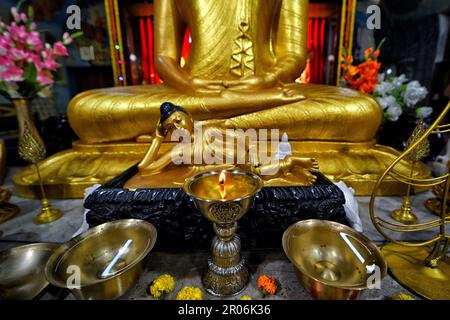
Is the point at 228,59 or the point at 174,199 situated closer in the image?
the point at 174,199

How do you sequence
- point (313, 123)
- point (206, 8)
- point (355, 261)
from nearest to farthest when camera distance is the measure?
point (355, 261) < point (313, 123) < point (206, 8)

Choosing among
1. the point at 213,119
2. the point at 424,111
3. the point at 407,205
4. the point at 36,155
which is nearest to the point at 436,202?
the point at 407,205

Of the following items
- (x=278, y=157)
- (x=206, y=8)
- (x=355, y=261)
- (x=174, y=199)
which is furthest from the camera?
(x=206, y=8)

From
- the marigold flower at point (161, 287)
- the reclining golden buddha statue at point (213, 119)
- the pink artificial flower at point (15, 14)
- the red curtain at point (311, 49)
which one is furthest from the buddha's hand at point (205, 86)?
the red curtain at point (311, 49)

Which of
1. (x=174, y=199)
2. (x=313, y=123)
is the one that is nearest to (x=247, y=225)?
(x=174, y=199)

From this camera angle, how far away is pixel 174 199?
1039 millimetres

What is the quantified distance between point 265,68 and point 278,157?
1244 millimetres

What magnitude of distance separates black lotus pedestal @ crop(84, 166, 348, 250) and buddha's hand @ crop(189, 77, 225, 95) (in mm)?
1014

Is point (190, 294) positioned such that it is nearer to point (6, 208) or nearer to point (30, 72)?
point (6, 208)

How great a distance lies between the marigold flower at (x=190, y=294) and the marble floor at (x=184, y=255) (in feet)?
0.18
